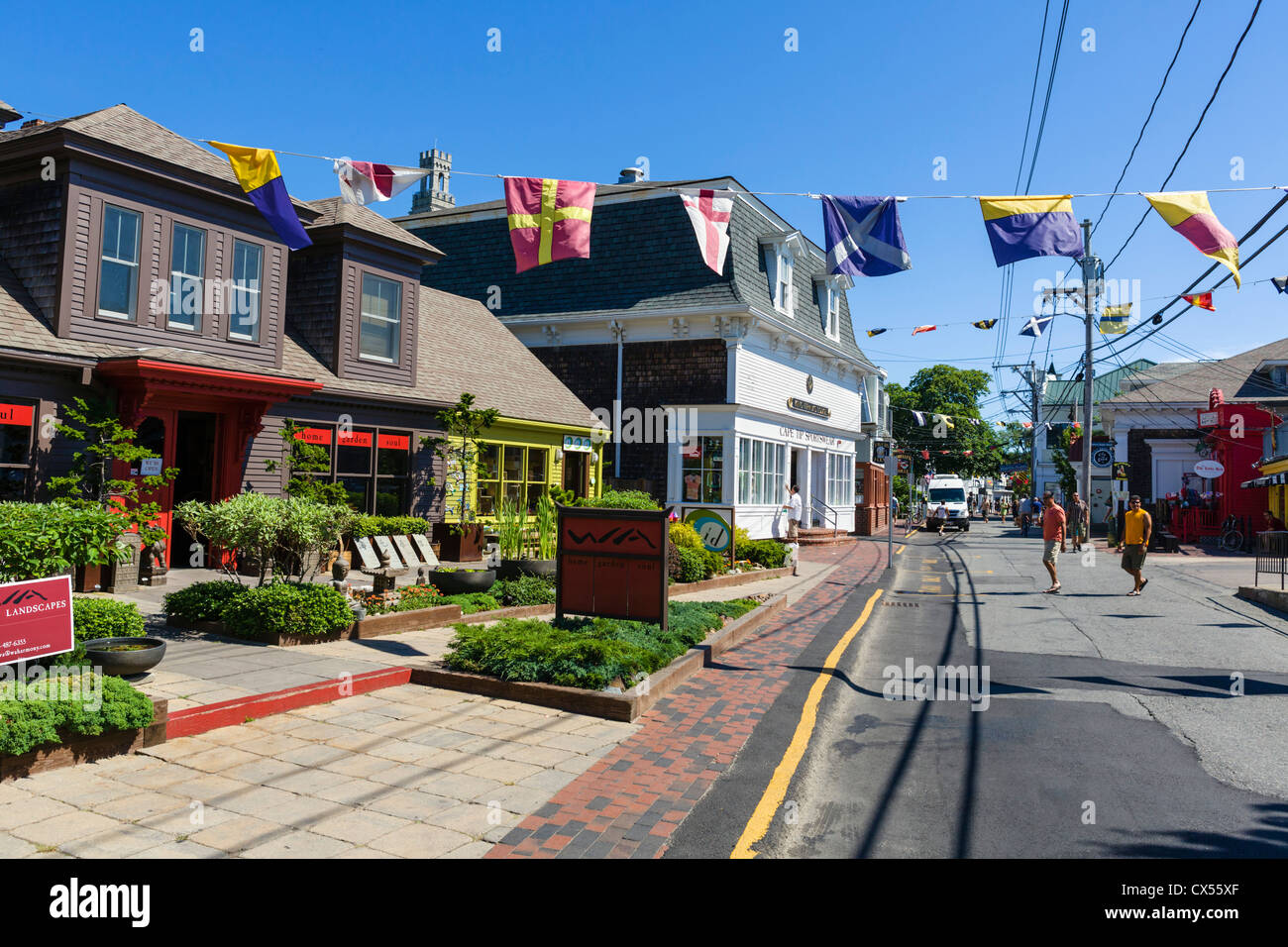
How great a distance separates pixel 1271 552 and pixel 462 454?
57.5ft

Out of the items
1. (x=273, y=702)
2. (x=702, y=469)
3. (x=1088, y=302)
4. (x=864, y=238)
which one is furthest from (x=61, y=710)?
(x=1088, y=302)

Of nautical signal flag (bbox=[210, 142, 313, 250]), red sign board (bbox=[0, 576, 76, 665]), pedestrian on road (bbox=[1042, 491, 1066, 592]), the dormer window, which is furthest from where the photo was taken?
the dormer window

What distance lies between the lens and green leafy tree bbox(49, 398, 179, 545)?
418 inches

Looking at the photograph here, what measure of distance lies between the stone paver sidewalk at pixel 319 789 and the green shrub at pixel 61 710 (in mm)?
242

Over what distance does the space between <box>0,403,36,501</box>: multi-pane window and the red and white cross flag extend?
9630mm

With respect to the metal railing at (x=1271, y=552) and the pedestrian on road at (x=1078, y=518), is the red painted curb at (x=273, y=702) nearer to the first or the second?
the metal railing at (x=1271, y=552)

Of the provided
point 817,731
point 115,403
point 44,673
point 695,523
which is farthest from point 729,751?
point 695,523

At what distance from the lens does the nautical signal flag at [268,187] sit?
1030 centimetres

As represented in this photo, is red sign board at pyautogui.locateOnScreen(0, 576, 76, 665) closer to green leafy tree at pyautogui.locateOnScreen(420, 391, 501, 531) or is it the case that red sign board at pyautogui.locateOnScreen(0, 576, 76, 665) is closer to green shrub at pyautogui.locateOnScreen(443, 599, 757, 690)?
green shrub at pyautogui.locateOnScreen(443, 599, 757, 690)

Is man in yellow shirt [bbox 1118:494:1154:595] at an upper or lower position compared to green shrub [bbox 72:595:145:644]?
upper

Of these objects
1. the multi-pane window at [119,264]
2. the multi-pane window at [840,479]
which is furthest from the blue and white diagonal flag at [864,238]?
the multi-pane window at [840,479]

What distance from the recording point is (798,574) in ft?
61.7

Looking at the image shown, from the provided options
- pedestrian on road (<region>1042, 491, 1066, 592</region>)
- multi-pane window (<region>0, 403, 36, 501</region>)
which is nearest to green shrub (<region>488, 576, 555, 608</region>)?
multi-pane window (<region>0, 403, 36, 501</region>)
